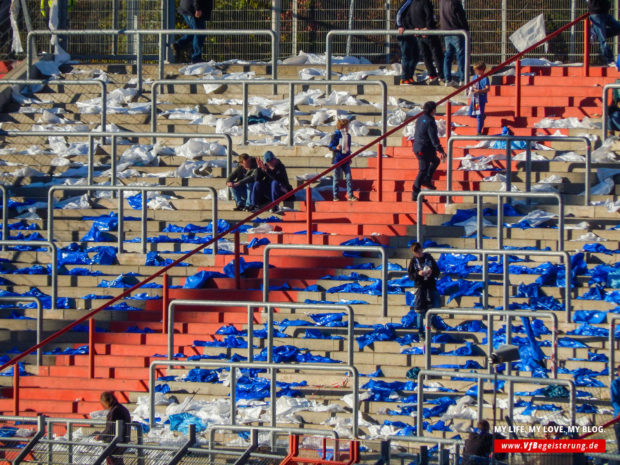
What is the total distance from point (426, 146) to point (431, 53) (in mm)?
3627

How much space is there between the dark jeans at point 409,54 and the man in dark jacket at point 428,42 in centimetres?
11

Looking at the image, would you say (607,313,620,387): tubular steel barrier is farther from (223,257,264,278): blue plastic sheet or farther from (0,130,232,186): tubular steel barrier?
(0,130,232,186): tubular steel barrier

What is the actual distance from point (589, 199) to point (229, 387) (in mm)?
5466

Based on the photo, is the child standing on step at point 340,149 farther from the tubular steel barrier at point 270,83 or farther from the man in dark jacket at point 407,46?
the man in dark jacket at point 407,46

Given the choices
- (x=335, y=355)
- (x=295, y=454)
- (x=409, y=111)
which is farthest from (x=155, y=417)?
(x=409, y=111)

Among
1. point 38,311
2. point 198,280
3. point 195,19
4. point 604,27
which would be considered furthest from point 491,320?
point 195,19

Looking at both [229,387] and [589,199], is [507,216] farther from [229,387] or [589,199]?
[229,387]

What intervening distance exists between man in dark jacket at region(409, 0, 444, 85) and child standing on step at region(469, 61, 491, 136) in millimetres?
→ 1022

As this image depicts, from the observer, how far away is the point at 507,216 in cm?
1853

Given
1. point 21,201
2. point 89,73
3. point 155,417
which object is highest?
point 89,73

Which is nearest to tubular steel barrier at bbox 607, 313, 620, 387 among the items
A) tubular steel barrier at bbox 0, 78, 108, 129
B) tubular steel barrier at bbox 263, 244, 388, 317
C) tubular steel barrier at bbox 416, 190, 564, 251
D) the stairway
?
the stairway

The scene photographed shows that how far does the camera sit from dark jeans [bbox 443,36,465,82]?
21547 millimetres

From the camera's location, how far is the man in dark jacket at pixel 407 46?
71.4 ft

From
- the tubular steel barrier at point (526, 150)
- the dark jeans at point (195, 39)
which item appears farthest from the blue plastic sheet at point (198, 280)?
the dark jeans at point (195, 39)
